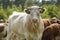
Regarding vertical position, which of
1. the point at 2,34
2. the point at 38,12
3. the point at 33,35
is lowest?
the point at 2,34

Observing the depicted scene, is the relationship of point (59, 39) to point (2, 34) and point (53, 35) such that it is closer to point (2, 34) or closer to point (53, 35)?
point (53, 35)

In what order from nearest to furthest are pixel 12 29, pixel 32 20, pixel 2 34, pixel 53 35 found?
pixel 32 20 → pixel 53 35 → pixel 12 29 → pixel 2 34

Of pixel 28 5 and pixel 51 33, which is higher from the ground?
pixel 51 33

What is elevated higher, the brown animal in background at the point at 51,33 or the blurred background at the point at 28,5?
the brown animal in background at the point at 51,33

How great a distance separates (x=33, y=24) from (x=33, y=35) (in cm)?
37

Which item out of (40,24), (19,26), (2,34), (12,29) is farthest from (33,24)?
(2,34)

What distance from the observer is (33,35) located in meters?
10.3

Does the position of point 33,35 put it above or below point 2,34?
above

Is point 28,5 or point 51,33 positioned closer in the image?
point 51,33

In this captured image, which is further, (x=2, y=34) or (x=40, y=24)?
(x=2, y=34)

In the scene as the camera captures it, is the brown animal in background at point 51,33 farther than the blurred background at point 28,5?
No

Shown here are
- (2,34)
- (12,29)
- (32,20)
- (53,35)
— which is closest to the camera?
(32,20)

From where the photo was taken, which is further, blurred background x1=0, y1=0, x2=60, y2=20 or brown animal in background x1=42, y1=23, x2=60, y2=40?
blurred background x1=0, y1=0, x2=60, y2=20

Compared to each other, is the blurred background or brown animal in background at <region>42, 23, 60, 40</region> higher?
brown animal in background at <region>42, 23, 60, 40</region>
